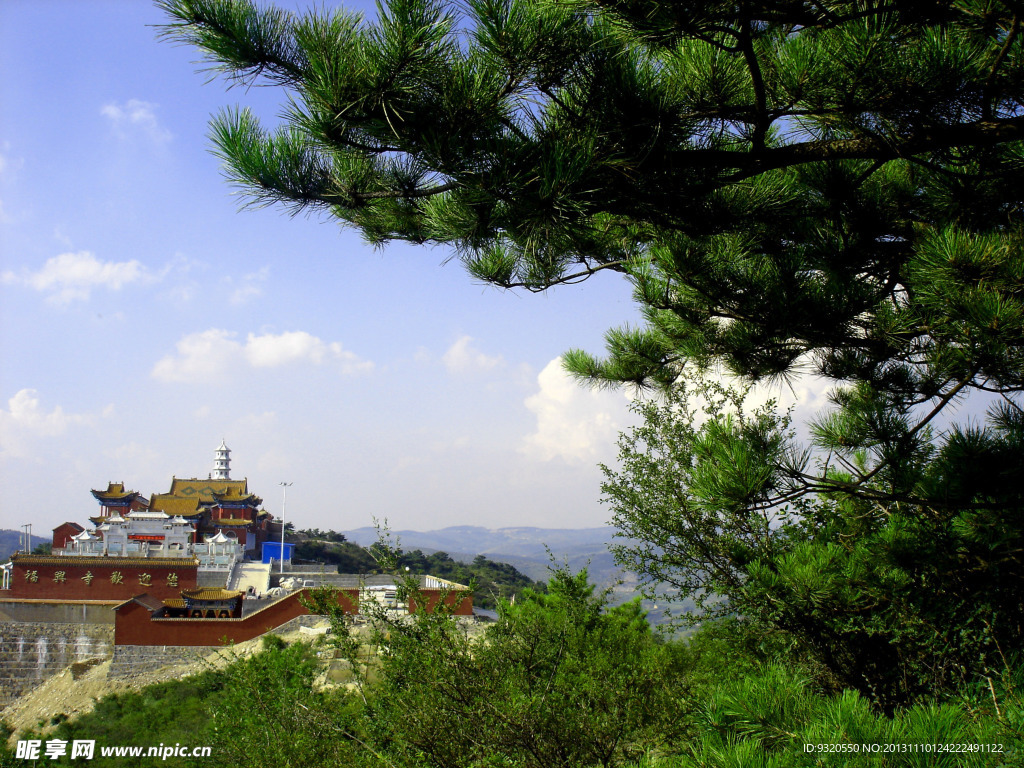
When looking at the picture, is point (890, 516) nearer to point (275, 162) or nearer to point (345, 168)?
point (345, 168)

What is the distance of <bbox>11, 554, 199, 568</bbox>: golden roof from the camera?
14.4 meters

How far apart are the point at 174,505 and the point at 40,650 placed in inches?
359

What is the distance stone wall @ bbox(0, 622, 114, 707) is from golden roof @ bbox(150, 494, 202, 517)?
8293mm

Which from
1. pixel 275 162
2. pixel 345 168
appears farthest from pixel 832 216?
pixel 275 162

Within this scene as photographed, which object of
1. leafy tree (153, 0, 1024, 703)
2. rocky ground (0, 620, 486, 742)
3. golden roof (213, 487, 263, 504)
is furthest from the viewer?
golden roof (213, 487, 263, 504)

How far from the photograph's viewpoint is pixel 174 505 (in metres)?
21.2

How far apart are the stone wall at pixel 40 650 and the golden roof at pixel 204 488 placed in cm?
932

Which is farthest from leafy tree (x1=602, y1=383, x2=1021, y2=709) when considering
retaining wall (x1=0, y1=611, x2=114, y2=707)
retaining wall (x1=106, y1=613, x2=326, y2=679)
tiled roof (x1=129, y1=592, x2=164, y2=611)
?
retaining wall (x1=0, y1=611, x2=114, y2=707)

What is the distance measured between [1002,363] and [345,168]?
6.98 ft

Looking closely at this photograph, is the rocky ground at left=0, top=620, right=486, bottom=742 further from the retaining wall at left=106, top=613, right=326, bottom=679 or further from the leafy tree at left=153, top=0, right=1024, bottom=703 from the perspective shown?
the leafy tree at left=153, top=0, right=1024, bottom=703

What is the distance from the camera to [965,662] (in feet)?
7.55

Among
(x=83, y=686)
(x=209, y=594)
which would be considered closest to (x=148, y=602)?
(x=83, y=686)

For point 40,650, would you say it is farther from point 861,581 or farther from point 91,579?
point 861,581

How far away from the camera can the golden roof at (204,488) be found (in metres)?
22.0
